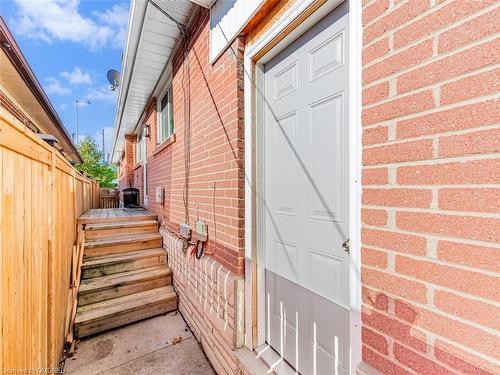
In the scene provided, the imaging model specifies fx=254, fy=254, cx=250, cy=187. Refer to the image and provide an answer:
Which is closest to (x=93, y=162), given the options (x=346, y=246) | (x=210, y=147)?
(x=210, y=147)

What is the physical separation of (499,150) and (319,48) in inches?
48.0

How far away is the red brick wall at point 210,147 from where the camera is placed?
2.23 metres

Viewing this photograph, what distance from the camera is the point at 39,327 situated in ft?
5.88

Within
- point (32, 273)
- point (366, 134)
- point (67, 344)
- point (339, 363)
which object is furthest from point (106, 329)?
point (366, 134)

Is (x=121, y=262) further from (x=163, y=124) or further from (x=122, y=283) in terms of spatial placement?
(x=163, y=124)

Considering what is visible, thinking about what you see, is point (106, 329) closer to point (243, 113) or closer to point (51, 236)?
point (51, 236)

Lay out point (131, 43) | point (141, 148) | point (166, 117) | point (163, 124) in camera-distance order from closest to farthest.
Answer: point (131, 43) → point (166, 117) → point (163, 124) → point (141, 148)

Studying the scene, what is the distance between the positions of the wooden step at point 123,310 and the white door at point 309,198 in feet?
7.29

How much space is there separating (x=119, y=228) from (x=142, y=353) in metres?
2.45

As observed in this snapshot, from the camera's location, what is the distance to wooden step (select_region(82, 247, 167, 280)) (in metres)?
3.82

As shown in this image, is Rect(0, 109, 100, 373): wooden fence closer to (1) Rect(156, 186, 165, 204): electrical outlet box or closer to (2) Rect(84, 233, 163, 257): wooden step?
(2) Rect(84, 233, 163, 257): wooden step

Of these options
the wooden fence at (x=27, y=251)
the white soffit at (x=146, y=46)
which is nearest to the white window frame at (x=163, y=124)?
the white soffit at (x=146, y=46)

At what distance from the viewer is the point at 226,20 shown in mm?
2324

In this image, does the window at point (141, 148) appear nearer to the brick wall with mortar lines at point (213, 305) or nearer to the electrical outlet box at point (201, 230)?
the brick wall with mortar lines at point (213, 305)
